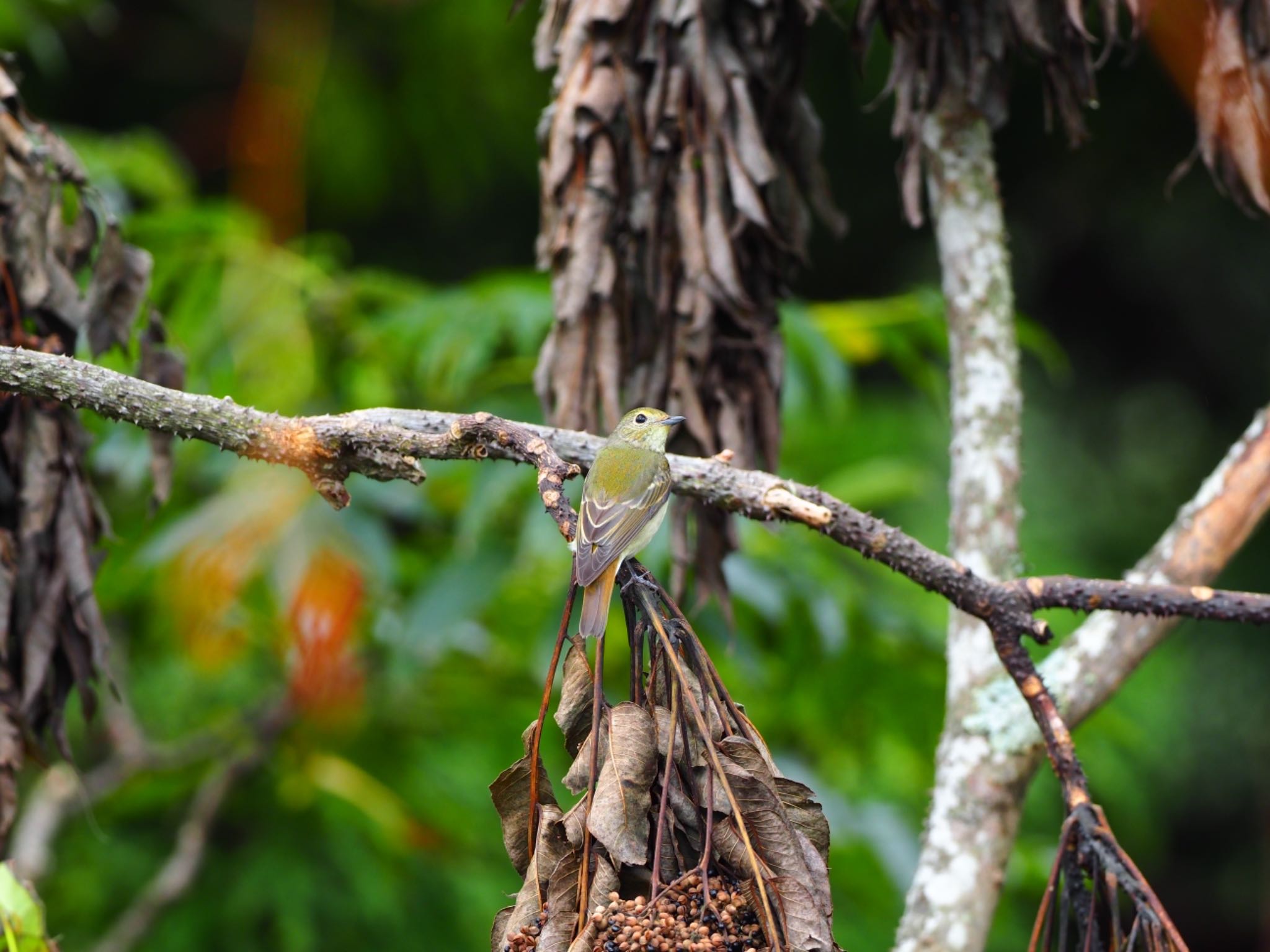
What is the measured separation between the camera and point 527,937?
1.34m

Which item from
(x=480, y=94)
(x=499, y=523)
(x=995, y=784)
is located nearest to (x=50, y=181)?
(x=499, y=523)

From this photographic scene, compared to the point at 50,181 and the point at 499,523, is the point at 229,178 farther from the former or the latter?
the point at 50,181

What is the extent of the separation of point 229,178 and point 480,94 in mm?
1844

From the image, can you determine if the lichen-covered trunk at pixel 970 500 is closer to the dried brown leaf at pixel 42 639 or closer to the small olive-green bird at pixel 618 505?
the small olive-green bird at pixel 618 505

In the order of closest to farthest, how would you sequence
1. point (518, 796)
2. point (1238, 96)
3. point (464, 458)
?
point (518, 796), point (464, 458), point (1238, 96)

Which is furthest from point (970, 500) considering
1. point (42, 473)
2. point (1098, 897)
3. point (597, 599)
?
point (42, 473)

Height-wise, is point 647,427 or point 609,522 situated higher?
point 647,427

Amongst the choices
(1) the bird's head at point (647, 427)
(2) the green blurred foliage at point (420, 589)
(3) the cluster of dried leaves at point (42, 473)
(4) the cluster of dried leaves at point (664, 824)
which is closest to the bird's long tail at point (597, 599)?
(1) the bird's head at point (647, 427)

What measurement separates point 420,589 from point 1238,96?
235 centimetres

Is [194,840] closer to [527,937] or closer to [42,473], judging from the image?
[42,473]

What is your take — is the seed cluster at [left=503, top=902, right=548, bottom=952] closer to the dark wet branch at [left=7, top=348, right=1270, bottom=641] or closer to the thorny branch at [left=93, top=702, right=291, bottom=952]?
the dark wet branch at [left=7, top=348, right=1270, bottom=641]

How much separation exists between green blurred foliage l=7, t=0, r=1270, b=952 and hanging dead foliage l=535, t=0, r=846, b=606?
2.34 feet

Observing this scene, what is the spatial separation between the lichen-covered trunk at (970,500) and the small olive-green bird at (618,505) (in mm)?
557

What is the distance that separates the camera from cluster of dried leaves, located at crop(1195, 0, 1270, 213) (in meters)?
2.23
